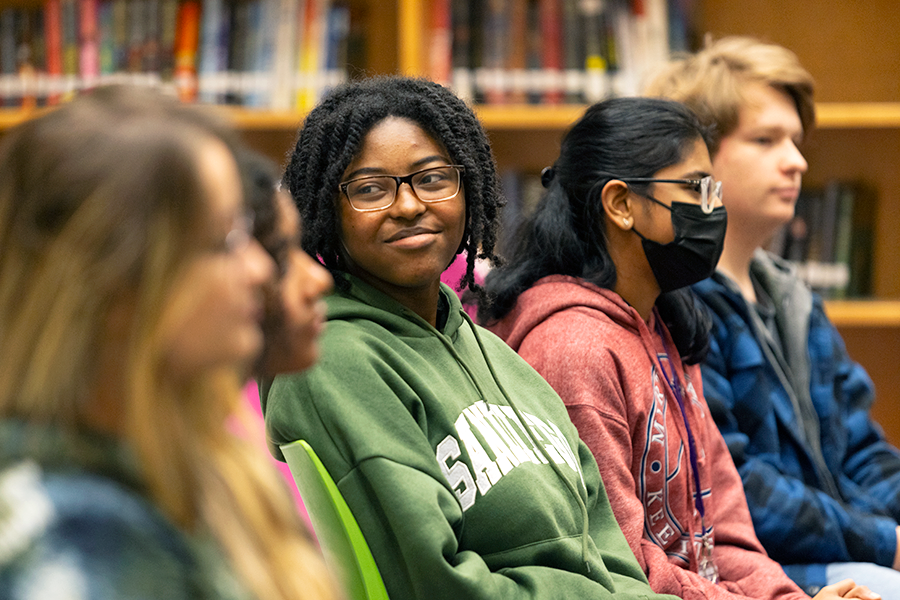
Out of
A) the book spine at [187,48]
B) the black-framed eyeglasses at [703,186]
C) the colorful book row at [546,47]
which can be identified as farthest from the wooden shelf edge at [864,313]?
the book spine at [187,48]

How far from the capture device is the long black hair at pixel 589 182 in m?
1.57

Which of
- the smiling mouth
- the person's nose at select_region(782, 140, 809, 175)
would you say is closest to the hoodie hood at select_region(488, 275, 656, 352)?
the smiling mouth

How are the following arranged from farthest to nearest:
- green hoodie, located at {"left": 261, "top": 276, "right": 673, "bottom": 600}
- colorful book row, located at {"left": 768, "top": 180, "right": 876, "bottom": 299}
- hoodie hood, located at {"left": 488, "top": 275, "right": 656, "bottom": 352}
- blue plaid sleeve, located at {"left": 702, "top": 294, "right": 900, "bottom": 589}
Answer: colorful book row, located at {"left": 768, "top": 180, "right": 876, "bottom": 299}
blue plaid sleeve, located at {"left": 702, "top": 294, "right": 900, "bottom": 589}
hoodie hood, located at {"left": 488, "top": 275, "right": 656, "bottom": 352}
green hoodie, located at {"left": 261, "top": 276, "right": 673, "bottom": 600}

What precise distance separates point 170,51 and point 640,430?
1.76 m

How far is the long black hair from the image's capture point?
1.57 meters

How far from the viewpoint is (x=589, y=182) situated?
1601 millimetres

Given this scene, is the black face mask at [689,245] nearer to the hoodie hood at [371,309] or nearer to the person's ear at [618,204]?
the person's ear at [618,204]

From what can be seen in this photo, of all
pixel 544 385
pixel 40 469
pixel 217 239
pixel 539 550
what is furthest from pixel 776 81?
pixel 40 469

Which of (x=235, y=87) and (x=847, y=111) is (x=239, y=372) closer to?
(x=235, y=87)

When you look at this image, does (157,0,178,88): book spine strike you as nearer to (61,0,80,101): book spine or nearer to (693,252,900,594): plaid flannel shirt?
(61,0,80,101): book spine

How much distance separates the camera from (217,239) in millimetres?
628

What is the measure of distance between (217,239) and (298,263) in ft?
0.53

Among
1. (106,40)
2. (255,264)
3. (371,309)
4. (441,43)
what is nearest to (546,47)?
(441,43)

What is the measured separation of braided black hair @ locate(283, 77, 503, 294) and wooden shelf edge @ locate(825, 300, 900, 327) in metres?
1.64
